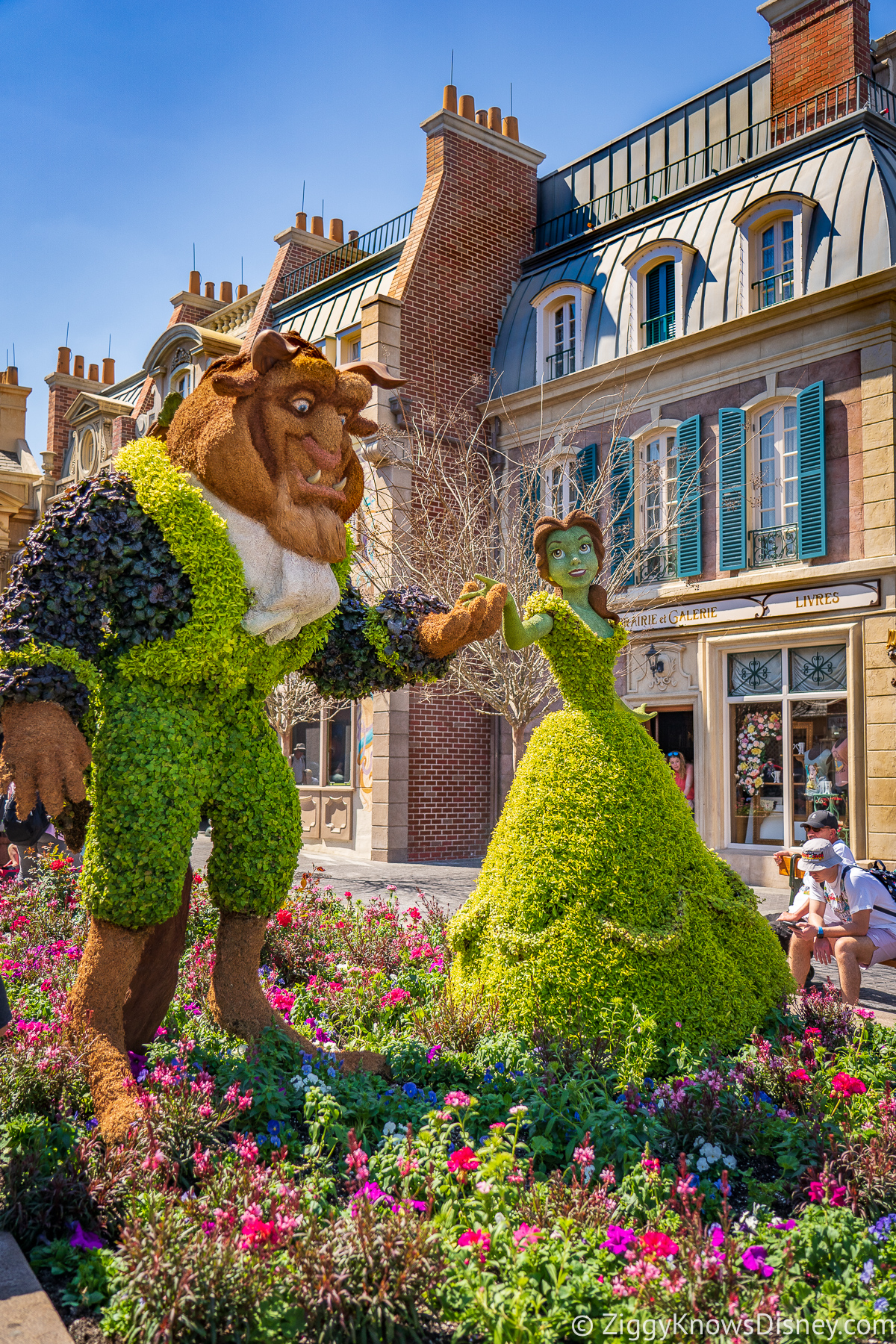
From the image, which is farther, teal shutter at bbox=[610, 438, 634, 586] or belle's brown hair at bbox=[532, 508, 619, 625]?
teal shutter at bbox=[610, 438, 634, 586]

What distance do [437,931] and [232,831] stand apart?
2.97 metres

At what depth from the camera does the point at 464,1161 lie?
2.52 m

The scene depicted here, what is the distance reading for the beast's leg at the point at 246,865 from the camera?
3432 millimetres

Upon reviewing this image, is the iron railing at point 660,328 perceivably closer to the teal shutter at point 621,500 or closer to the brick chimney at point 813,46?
the teal shutter at point 621,500

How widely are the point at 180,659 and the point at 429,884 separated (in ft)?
25.9

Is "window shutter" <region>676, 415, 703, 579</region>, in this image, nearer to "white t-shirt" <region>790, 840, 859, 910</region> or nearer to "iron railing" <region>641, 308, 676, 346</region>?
"iron railing" <region>641, 308, 676, 346</region>

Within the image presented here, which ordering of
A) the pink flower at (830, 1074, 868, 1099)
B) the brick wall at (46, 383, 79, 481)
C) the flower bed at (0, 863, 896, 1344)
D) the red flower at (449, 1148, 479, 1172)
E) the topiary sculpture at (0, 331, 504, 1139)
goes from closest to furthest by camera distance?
the flower bed at (0, 863, 896, 1344), the red flower at (449, 1148, 479, 1172), the topiary sculpture at (0, 331, 504, 1139), the pink flower at (830, 1074, 868, 1099), the brick wall at (46, 383, 79, 481)

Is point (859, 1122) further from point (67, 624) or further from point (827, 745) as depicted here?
point (827, 745)

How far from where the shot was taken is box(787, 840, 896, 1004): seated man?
16.8 feet

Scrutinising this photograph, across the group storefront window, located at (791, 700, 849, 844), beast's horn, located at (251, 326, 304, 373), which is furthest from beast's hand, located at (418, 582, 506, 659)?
storefront window, located at (791, 700, 849, 844)

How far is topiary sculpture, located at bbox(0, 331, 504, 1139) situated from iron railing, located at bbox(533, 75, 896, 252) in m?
10.5

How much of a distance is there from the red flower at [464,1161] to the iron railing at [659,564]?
32.8 ft

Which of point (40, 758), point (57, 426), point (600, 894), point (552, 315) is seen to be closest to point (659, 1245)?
point (600, 894)

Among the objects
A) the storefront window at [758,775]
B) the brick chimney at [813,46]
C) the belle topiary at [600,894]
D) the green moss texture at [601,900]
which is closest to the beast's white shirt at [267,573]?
the belle topiary at [600,894]
